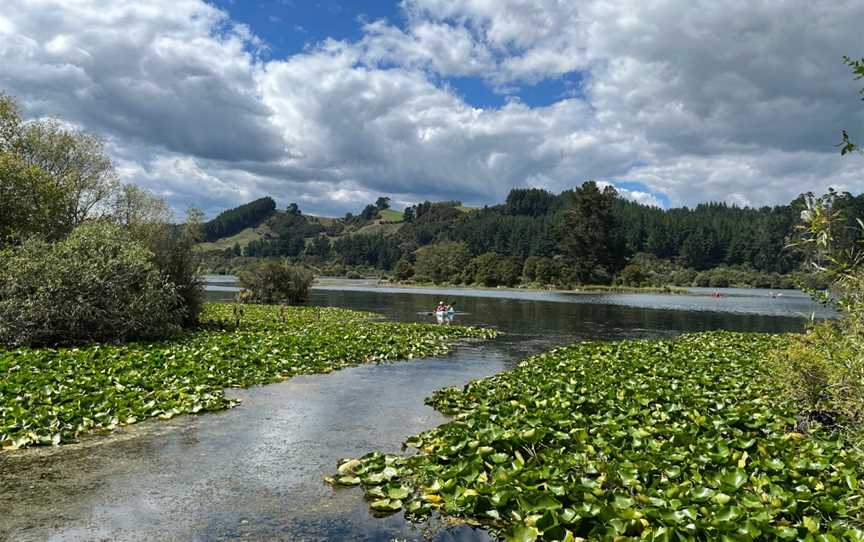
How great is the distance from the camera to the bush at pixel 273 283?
5712 cm

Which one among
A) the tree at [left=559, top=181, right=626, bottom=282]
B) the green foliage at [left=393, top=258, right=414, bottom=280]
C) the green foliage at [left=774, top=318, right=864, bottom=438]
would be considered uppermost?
the tree at [left=559, top=181, right=626, bottom=282]

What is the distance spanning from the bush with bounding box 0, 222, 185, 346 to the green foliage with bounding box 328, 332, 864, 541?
1648cm

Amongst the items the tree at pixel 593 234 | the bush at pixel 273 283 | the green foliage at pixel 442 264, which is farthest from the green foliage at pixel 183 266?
the green foliage at pixel 442 264

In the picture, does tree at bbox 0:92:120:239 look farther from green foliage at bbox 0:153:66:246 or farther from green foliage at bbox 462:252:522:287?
green foliage at bbox 462:252:522:287

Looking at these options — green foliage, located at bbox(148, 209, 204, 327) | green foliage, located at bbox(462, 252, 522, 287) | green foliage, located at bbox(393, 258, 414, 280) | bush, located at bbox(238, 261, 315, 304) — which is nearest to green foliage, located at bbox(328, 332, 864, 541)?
green foliage, located at bbox(148, 209, 204, 327)

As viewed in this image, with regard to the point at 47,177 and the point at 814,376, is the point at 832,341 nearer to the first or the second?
the point at 814,376

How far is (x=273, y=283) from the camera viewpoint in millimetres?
57125

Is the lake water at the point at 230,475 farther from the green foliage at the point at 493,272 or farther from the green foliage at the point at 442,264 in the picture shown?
the green foliage at the point at 442,264

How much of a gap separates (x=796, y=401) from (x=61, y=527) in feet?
46.0

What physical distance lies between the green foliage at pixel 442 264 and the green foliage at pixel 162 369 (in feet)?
427

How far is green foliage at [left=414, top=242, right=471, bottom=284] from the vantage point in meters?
162

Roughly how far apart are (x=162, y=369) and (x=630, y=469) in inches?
583

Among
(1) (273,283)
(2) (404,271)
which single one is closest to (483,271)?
(2) (404,271)

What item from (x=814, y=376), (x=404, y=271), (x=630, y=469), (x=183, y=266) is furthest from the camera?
(x=404, y=271)
